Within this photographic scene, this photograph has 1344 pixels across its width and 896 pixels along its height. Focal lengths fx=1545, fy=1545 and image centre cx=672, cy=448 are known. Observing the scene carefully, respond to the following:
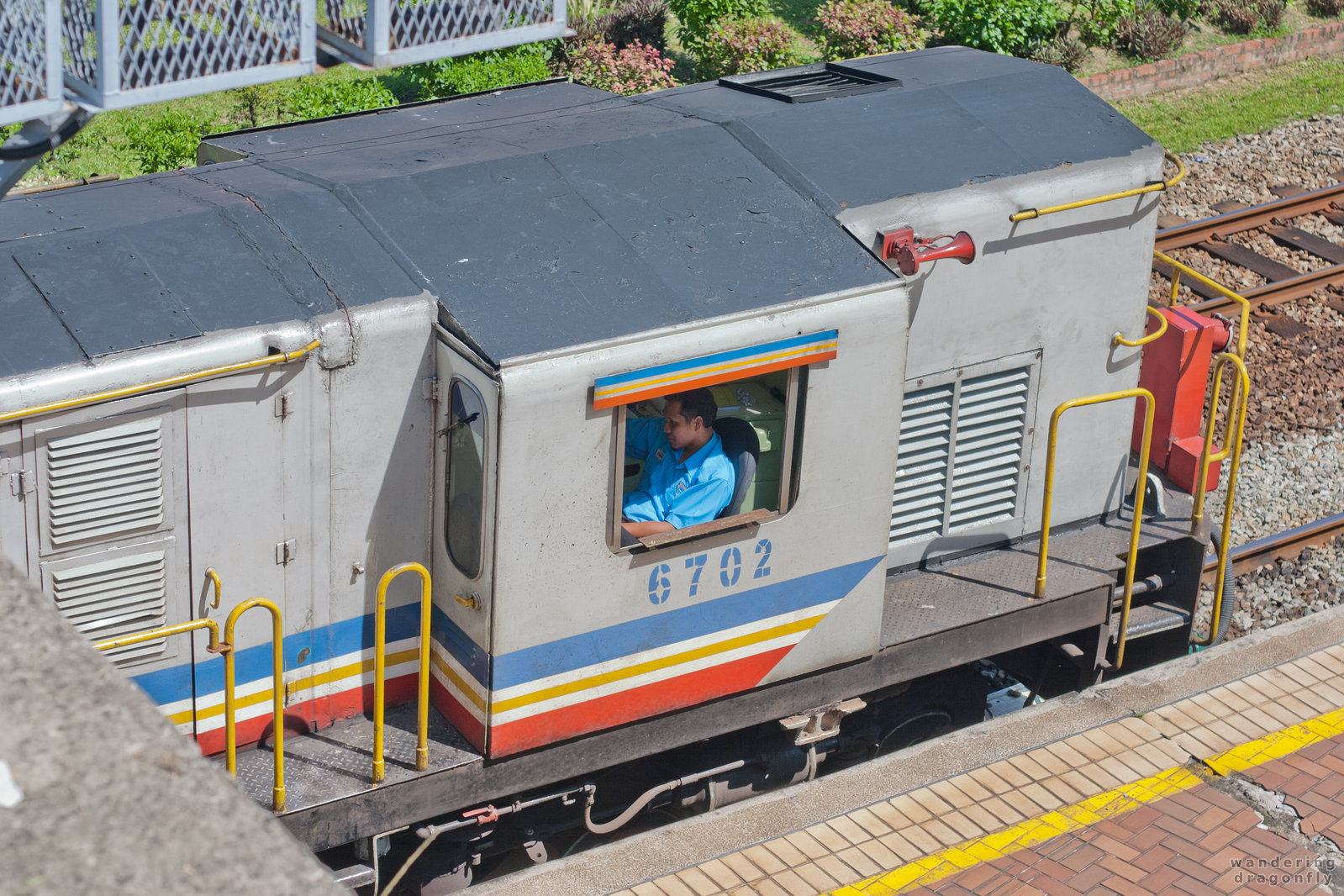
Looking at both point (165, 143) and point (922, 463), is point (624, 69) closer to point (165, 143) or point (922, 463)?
point (165, 143)

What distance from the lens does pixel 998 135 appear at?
6566 mm

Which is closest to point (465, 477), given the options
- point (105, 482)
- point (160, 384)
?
point (160, 384)

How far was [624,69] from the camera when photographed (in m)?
14.1

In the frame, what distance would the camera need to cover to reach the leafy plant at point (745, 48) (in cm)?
1494

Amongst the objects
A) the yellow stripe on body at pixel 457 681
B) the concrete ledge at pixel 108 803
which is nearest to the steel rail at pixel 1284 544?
the yellow stripe on body at pixel 457 681

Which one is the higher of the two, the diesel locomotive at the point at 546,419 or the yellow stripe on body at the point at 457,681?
the diesel locomotive at the point at 546,419

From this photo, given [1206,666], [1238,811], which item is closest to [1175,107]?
[1206,666]

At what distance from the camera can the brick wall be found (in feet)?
50.8

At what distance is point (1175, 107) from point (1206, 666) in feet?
31.0

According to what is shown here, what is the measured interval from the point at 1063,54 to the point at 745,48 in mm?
3577

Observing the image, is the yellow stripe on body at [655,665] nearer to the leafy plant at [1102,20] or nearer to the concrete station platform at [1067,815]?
the concrete station platform at [1067,815]

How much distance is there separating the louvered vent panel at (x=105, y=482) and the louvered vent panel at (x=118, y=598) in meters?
0.11

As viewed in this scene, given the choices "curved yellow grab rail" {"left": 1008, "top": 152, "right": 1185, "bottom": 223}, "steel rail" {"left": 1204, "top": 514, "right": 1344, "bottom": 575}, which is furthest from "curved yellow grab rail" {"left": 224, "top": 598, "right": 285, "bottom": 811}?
"steel rail" {"left": 1204, "top": 514, "right": 1344, "bottom": 575}

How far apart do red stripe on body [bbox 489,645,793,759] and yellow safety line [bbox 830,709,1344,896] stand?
864mm
